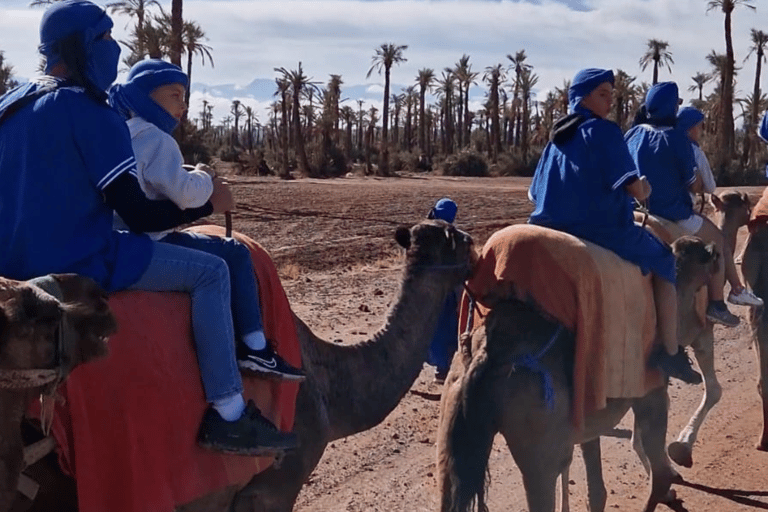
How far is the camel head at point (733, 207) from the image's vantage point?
27.2ft

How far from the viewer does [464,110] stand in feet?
291

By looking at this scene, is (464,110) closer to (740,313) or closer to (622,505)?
(740,313)

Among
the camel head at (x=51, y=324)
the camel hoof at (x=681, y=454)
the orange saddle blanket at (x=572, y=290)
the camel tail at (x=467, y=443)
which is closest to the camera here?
the camel head at (x=51, y=324)

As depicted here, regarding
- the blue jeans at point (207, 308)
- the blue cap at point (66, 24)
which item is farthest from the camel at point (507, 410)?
the blue cap at point (66, 24)

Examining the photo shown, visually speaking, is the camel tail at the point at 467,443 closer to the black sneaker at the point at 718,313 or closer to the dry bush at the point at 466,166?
the black sneaker at the point at 718,313

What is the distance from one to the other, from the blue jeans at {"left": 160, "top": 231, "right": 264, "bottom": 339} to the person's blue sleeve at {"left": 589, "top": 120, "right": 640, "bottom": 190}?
2382 mm

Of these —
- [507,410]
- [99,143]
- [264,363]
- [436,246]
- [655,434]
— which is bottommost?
[655,434]

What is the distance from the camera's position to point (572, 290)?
17.5ft

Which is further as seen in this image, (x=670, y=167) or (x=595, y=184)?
(x=670, y=167)

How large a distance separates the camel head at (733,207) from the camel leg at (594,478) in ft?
9.44

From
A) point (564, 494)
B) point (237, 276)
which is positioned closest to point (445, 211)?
point (237, 276)

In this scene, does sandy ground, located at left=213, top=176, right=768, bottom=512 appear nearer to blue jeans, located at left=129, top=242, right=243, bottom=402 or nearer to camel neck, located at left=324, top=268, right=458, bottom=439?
camel neck, located at left=324, top=268, right=458, bottom=439

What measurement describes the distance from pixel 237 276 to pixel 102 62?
3.43 ft

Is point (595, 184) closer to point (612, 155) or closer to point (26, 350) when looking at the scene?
point (612, 155)
